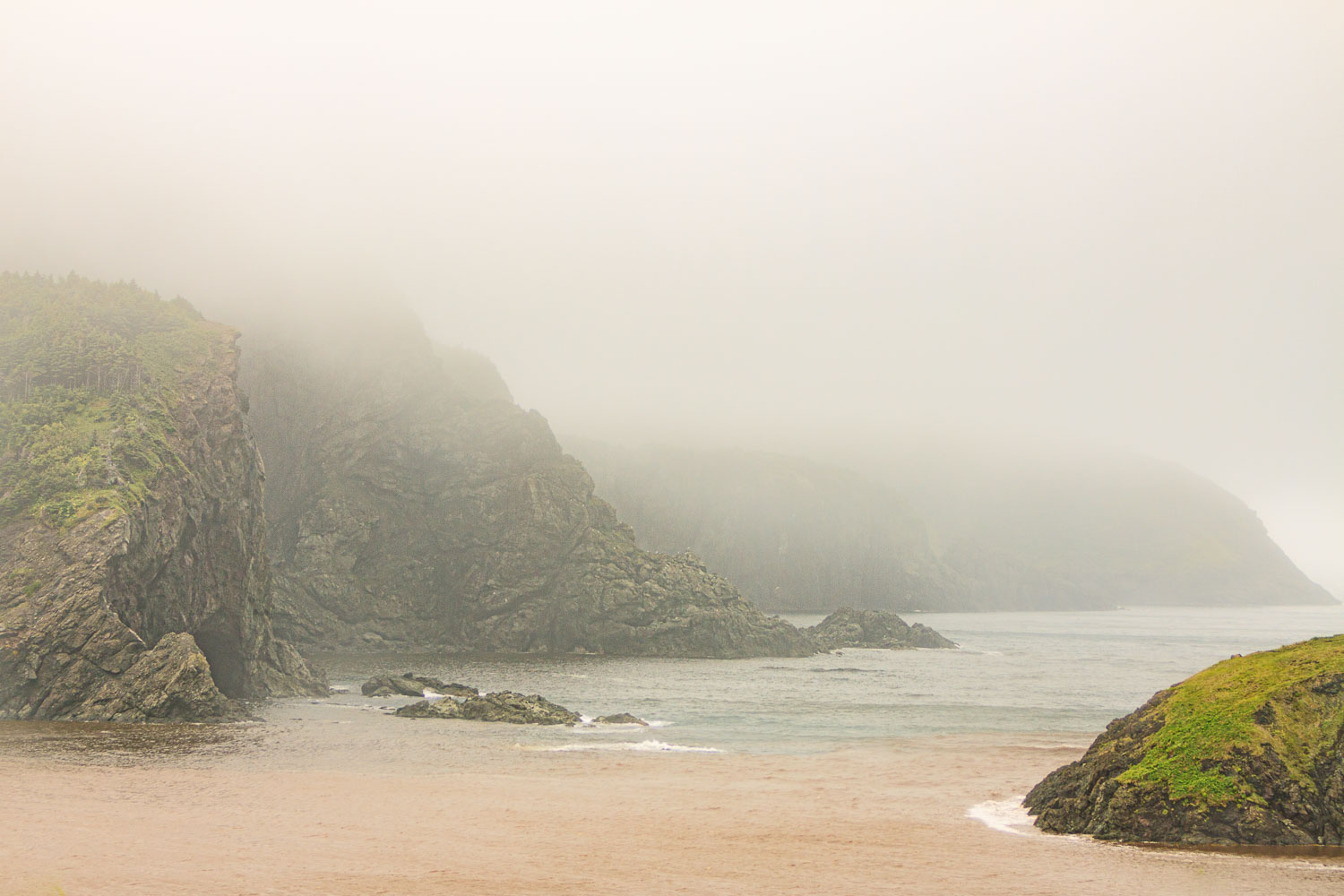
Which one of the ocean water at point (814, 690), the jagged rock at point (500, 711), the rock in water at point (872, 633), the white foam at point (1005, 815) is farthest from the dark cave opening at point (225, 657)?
the rock in water at point (872, 633)

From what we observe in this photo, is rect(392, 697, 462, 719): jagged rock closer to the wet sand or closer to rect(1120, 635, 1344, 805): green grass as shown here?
the wet sand

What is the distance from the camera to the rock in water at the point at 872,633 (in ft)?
464

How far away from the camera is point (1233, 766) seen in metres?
19.0

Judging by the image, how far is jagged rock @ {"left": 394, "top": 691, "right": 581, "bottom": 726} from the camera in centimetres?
5034

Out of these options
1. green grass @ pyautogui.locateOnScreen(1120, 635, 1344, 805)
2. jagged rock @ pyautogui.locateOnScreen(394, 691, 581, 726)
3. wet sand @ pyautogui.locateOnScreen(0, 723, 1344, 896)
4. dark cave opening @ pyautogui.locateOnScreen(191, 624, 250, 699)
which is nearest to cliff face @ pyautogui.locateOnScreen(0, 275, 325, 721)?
dark cave opening @ pyautogui.locateOnScreen(191, 624, 250, 699)

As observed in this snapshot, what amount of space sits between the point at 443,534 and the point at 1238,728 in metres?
122

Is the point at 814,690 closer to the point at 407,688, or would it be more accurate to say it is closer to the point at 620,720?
the point at 620,720

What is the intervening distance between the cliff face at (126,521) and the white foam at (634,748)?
19.4 m

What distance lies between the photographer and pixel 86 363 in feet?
210

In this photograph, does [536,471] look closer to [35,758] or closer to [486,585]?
[486,585]

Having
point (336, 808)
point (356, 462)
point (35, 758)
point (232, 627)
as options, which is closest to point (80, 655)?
point (35, 758)

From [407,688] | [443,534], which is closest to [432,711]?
[407,688]

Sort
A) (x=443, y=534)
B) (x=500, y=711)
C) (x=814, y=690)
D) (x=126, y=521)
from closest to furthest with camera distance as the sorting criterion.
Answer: (x=126, y=521), (x=500, y=711), (x=814, y=690), (x=443, y=534)

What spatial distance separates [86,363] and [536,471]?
249 ft
